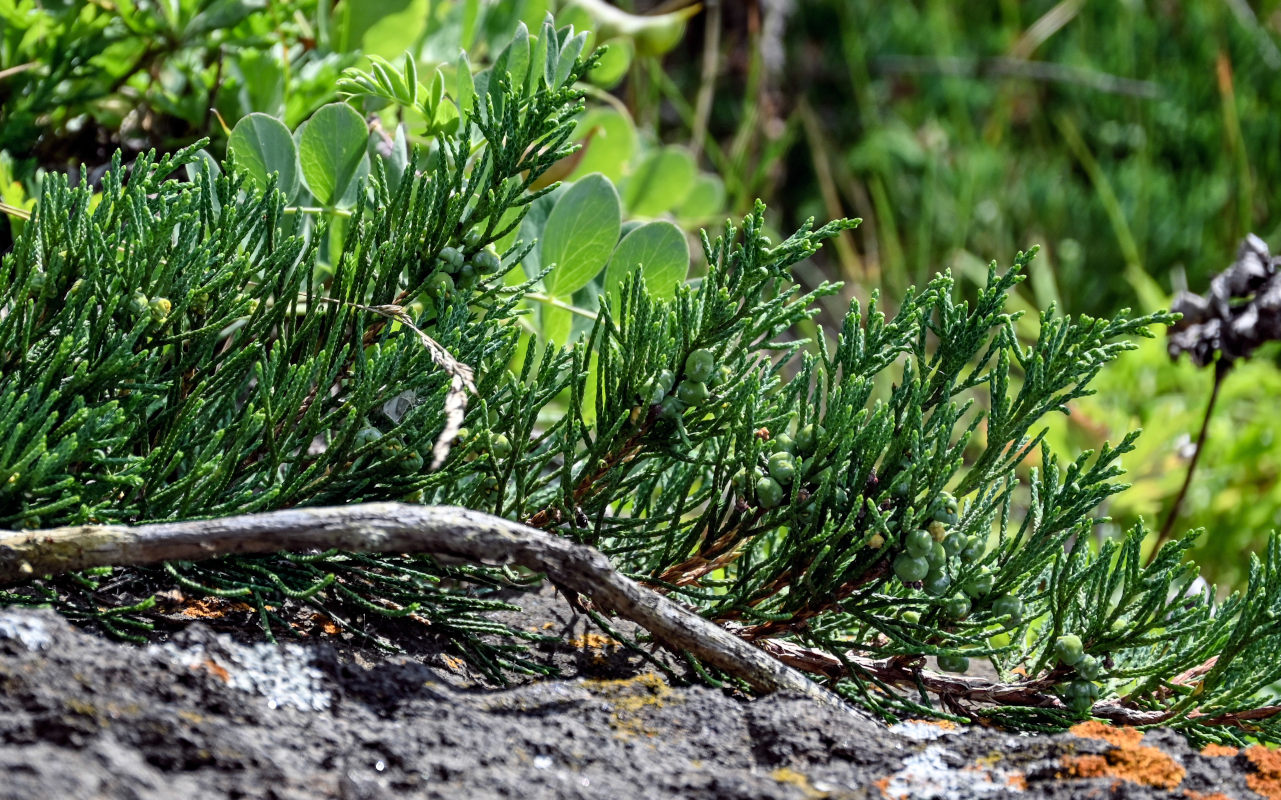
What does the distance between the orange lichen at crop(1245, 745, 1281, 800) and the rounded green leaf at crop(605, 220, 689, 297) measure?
0.70 metres

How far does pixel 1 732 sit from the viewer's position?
2.34 feet

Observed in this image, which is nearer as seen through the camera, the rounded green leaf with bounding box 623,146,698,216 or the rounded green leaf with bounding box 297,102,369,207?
the rounded green leaf with bounding box 297,102,369,207

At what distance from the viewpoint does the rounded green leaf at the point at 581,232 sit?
4.17ft

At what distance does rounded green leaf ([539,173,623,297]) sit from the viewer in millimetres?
1270

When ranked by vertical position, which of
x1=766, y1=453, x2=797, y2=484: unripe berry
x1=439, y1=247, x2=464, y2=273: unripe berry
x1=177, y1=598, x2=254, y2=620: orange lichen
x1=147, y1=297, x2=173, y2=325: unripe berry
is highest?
x1=439, y1=247, x2=464, y2=273: unripe berry

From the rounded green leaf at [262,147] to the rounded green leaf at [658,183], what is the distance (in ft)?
3.20

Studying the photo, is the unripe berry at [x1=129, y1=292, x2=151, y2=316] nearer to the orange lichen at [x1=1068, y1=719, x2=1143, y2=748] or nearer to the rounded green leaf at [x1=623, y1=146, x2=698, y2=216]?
the orange lichen at [x1=1068, y1=719, x2=1143, y2=748]

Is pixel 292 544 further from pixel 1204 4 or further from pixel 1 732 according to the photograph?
pixel 1204 4

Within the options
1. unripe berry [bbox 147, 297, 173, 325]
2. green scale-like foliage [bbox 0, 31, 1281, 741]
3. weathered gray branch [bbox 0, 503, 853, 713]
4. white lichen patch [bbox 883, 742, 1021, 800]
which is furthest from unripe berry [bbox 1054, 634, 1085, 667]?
unripe berry [bbox 147, 297, 173, 325]

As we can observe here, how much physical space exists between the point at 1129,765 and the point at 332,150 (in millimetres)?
953

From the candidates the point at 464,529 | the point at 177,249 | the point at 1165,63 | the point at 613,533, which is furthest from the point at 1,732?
the point at 1165,63

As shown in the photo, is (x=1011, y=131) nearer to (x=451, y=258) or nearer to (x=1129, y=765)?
(x=451, y=258)

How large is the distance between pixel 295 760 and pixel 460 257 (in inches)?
19.4

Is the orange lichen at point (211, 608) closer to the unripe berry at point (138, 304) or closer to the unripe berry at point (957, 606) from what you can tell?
the unripe berry at point (138, 304)
